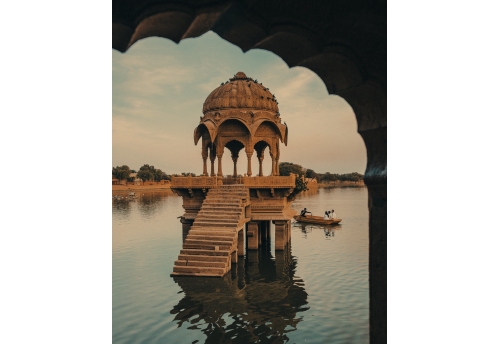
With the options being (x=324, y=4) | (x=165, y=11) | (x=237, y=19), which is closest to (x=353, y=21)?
(x=324, y=4)

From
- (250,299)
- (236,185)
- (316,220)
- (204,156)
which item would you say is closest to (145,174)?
(316,220)

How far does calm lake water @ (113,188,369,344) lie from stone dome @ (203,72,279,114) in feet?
20.7

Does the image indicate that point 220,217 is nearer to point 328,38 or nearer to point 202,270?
point 202,270

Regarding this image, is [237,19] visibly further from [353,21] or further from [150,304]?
[150,304]

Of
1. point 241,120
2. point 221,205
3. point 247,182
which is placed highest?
point 241,120

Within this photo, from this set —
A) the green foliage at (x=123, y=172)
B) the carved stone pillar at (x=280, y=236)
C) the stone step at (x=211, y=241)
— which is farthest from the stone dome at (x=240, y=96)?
the green foliage at (x=123, y=172)

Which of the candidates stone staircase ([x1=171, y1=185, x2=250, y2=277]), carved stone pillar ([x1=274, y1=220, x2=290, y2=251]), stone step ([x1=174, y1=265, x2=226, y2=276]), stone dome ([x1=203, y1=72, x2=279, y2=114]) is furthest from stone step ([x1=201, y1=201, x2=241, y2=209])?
stone dome ([x1=203, y1=72, x2=279, y2=114])

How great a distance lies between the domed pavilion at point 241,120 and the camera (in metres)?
18.0

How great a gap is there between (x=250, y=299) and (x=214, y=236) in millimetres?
2838

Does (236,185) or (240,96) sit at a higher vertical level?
(240,96)

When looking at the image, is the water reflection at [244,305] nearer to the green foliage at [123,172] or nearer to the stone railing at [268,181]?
the stone railing at [268,181]

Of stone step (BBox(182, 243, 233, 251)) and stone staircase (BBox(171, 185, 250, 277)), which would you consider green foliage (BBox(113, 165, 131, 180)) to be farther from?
stone step (BBox(182, 243, 233, 251))

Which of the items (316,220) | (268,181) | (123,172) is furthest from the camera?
(123,172)

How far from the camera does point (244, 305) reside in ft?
36.7
